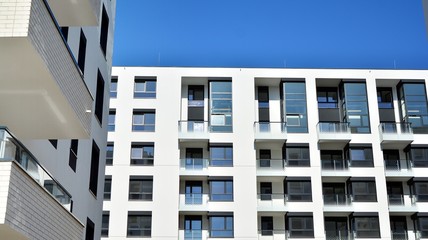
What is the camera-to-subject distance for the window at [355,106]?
5066cm

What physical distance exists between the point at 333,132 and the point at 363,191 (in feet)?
16.6

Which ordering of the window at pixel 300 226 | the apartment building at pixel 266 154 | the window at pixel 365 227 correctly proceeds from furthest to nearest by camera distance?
the apartment building at pixel 266 154
the window at pixel 365 227
the window at pixel 300 226

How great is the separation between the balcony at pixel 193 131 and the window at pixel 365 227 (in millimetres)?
13010

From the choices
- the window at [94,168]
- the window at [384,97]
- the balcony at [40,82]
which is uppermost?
the window at [384,97]

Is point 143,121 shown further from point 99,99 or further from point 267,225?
point 99,99

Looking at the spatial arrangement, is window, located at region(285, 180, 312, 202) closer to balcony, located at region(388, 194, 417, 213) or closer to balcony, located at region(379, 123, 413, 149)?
balcony, located at region(388, 194, 417, 213)

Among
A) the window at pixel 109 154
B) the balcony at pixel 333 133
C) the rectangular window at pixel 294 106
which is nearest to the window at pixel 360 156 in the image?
the balcony at pixel 333 133

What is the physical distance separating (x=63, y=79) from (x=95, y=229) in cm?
1141

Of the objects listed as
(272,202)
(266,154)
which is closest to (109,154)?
(266,154)

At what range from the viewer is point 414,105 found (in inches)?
2007

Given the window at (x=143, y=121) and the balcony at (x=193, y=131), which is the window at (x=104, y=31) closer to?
the balcony at (x=193, y=131)

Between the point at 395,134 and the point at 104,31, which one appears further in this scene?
the point at 395,134

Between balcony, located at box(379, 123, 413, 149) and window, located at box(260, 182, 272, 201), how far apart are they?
9.46m

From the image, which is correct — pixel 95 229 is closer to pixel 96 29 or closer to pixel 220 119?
pixel 96 29
